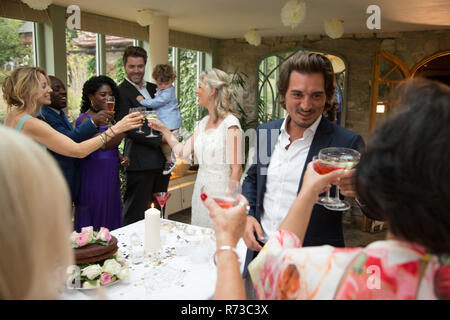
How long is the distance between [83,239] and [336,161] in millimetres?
1091

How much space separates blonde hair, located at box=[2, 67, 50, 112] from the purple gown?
0.56 metres

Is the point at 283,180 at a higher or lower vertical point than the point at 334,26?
lower

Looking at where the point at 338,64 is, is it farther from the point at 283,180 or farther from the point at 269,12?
the point at 283,180

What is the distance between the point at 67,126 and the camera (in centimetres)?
298

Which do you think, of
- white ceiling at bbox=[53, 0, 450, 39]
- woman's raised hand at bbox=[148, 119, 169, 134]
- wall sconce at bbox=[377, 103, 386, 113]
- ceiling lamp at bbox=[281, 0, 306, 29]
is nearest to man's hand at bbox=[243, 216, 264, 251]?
woman's raised hand at bbox=[148, 119, 169, 134]

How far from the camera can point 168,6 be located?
4523mm

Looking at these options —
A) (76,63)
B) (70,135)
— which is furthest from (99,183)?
(76,63)

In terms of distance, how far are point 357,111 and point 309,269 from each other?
606cm

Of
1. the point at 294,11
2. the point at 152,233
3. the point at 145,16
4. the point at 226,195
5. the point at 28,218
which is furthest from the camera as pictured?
the point at 145,16

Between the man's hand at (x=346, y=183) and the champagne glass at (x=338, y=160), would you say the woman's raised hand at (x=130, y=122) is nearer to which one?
the champagne glass at (x=338, y=160)

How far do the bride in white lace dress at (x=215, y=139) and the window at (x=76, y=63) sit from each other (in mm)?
2468

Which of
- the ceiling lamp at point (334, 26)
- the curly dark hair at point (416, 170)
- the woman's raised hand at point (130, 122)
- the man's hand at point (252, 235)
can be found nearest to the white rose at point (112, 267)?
the man's hand at point (252, 235)
